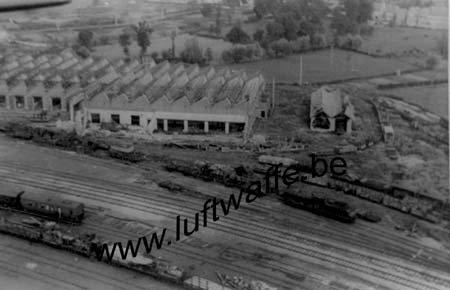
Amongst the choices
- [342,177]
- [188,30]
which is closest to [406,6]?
[342,177]

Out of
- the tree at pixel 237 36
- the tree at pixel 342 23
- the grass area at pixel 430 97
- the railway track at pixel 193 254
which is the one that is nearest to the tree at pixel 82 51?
the tree at pixel 237 36

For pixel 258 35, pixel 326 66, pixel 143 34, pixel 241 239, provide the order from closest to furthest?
pixel 241 239
pixel 258 35
pixel 326 66
pixel 143 34

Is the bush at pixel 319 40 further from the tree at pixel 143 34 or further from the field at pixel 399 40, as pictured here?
the tree at pixel 143 34

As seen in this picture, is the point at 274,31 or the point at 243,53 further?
the point at 243,53

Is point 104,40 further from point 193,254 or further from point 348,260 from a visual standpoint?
point 348,260

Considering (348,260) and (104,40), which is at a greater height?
(104,40)

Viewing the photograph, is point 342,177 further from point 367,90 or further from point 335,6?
point 335,6

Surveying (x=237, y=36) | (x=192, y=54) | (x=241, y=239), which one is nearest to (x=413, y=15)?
(x=237, y=36)

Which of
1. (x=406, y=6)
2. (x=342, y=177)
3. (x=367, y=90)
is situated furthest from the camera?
(x=367, y=90)
